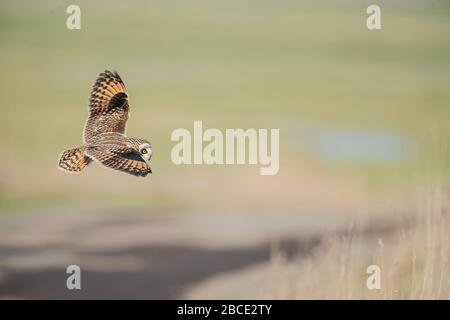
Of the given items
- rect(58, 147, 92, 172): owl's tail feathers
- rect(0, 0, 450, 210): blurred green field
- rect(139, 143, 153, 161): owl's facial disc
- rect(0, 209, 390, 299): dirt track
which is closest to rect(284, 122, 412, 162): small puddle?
rect(0, 0, 450, 210): blurred green field

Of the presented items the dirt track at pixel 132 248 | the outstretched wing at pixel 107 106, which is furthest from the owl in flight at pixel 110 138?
the dirt track at pixel 132 248

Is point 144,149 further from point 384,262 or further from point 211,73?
point 384,262

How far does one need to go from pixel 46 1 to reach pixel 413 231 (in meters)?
2.05

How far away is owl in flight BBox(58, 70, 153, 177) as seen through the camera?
399cm

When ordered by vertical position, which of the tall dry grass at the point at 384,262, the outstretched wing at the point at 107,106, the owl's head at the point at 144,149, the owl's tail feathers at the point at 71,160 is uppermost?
the outstretched wing at the point at 107,106

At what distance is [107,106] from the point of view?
4000 mm

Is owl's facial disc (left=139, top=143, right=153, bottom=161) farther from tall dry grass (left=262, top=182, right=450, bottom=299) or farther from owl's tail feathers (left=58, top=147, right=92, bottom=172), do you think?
tall dry grass (left=262, top=182, right=450, bottom=299)

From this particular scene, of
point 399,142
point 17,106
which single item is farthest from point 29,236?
point 399,142

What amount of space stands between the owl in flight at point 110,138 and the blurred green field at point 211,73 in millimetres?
43

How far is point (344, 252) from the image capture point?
13.2 ft

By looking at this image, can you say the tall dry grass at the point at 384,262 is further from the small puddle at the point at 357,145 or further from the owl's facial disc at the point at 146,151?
the owl's facial disc at the point at 146,151

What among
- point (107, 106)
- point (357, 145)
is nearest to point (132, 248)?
point (107, 106)

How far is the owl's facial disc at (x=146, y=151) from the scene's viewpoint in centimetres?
399
